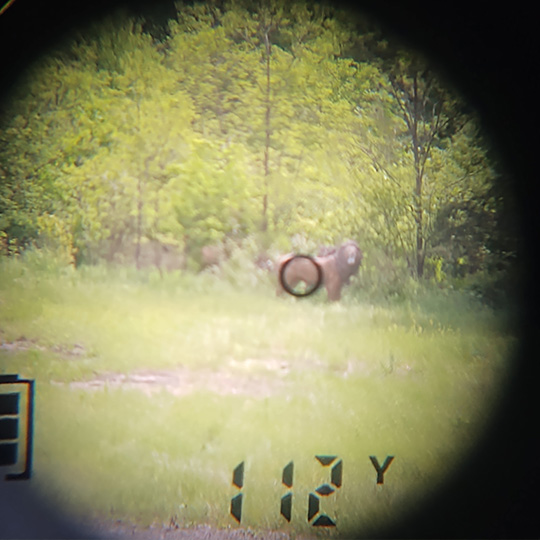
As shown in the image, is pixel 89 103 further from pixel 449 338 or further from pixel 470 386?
pixel 470 386

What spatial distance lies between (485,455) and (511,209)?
92cm

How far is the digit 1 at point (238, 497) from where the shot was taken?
1.82 metres

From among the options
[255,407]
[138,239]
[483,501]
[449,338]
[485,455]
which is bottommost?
[483,501]

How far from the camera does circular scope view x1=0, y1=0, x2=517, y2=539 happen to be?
6.15 feet

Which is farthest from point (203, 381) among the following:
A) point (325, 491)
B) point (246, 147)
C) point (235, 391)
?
point (246, 147)

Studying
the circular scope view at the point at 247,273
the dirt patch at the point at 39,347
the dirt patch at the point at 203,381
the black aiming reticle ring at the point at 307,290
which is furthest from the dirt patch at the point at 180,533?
the black aiming reticle ring at the point at 307,290

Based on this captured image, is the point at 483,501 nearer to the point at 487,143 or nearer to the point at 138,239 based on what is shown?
the point at 487,143

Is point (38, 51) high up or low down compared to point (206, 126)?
up

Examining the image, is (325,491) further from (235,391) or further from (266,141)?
(266,141)

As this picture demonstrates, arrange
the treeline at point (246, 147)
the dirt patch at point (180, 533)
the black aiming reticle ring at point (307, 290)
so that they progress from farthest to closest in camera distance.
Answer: the black aiming reticle ring at point (307, 290), the treeline at point (246, 147), the dirt patch at point (180, 533)

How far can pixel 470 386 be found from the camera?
2.03 meters

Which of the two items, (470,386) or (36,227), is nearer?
(36,227)

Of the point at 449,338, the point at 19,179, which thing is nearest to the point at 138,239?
the point at 19,179

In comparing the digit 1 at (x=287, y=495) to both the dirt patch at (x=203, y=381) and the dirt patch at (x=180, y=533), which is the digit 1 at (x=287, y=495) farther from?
the dirt patch at (x=203, y=381)
